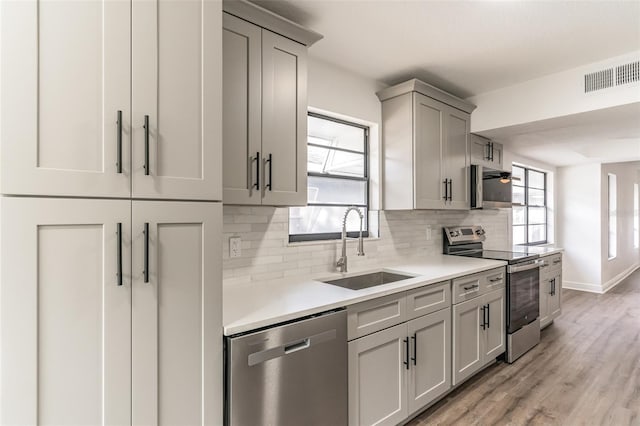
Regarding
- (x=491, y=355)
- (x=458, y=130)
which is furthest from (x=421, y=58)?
(x=491, y=355)

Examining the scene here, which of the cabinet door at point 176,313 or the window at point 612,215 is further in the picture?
the window at point 612,215

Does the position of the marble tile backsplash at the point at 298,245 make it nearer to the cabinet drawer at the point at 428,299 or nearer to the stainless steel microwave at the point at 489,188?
the stainless steel microwave at the point at 489,188

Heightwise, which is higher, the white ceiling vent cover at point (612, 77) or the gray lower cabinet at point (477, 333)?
the white ceiling vent cover at point (612, 77)

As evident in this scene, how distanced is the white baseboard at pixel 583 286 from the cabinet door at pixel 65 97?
7.18m

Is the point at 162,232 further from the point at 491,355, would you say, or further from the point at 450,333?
the point at 491,355

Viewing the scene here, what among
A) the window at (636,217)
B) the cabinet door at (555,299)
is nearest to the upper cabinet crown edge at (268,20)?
the cabinet door at (555,299)

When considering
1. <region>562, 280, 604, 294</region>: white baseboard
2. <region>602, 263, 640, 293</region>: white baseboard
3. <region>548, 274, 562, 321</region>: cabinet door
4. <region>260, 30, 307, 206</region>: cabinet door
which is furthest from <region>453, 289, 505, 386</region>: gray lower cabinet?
<region>602, 263, 640, 293</region>: white baseboard

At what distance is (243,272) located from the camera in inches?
84.5

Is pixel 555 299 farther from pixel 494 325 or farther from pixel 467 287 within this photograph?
pixel 467 287

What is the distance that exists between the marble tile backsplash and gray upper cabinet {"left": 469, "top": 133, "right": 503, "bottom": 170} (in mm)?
651

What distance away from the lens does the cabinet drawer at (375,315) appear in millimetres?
1816

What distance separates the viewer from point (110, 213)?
3.74 ft

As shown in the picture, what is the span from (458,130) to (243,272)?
2409 millimetres

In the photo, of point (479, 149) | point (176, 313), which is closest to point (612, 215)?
point (479, 149)
